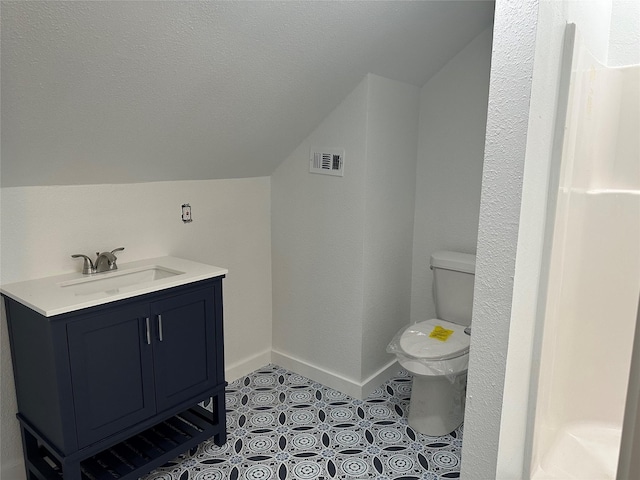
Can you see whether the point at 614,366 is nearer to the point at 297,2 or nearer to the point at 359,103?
the point at 359,103

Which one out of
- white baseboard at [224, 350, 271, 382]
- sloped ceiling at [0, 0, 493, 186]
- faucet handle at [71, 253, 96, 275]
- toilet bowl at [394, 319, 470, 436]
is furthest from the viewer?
white baseboard at [224, 350, 271, 382]

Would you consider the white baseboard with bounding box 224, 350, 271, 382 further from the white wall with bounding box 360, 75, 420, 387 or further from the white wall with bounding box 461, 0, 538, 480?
the white wall with bounding box 461, 0, 538, 480

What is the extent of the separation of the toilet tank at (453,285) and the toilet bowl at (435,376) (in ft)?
0.48

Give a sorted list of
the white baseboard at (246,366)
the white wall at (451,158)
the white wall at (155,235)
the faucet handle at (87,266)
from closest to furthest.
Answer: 1. the white wall at (155,235)
2. the faucet handle at (87,266)
3. the white wall at (451,158)
4. the white baseboard at (246,366)

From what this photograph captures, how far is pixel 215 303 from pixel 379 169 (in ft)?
3.78

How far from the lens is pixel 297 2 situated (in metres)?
1.84

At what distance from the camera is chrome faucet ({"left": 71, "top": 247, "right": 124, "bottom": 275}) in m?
2.13

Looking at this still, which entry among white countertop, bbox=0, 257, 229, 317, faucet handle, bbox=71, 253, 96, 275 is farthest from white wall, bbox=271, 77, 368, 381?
faucet handle, bbox=71, 253, 96, 275

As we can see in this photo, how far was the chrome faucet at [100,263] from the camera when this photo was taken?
213 cm

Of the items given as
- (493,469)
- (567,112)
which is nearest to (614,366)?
(493,469)

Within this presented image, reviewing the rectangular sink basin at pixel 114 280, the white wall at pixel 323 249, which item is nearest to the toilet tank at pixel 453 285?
the white wall at pixel 323 249

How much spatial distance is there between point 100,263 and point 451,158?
200cm

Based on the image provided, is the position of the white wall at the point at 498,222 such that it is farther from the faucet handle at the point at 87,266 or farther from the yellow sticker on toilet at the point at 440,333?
the faucet handle at the point at 87,266

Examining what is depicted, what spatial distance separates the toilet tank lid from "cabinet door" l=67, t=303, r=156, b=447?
159cm
